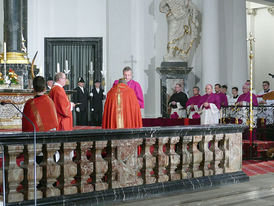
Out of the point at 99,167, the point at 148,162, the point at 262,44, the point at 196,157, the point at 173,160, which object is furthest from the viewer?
the point at 262,44

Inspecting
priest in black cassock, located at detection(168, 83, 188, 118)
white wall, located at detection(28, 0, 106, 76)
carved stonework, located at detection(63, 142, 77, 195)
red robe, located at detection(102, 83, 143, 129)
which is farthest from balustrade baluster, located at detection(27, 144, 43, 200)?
white wall, located at detection(28, 0, 106, 76)

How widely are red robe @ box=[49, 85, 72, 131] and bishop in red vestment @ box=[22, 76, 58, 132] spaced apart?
3.91ft

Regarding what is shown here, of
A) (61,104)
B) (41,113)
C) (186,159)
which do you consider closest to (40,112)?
(41,113)

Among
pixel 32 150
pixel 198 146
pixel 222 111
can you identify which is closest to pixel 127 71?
pixel 198 146

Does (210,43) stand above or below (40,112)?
above

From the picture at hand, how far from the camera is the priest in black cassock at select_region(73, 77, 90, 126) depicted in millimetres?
15336

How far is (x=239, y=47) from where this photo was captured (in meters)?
18.3

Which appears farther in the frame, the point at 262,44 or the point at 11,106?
the point at 262,44

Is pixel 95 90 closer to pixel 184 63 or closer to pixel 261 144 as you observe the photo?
pixel 184 63

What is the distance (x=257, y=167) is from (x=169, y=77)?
7.10m

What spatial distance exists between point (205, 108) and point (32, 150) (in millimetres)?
7131

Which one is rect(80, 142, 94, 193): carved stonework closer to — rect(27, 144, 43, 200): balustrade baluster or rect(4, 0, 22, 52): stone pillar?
rect(27, 144, 43, 200): balustrade baluster

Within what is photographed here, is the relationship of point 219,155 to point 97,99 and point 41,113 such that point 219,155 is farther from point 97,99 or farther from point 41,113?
point 97,99

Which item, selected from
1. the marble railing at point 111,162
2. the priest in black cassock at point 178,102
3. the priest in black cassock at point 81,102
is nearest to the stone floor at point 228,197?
the marble railing at point 111,162
